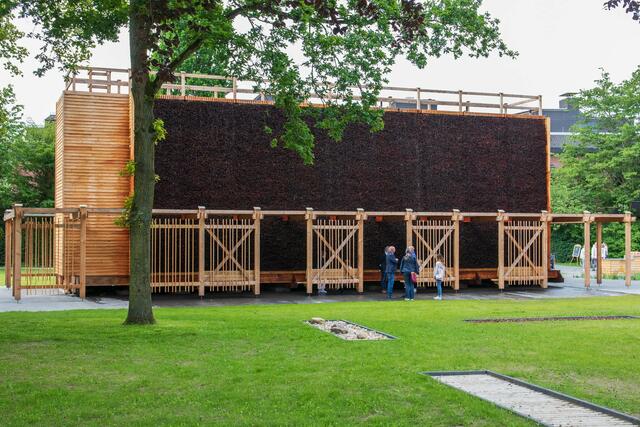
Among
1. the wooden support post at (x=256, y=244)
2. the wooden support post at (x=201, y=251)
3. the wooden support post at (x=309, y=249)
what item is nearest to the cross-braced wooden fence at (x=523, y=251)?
the wooden support post at (x=309, y=249)

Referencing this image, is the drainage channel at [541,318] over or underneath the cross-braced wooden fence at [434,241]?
underneath

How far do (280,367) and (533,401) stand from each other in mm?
3264

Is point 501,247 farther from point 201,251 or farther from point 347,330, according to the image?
point 347,330

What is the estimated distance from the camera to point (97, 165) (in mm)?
24922

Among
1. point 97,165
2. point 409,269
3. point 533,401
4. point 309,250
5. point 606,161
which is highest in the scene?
point 606,161

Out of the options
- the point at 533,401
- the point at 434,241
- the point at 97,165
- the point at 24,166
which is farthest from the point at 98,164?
the point at 24,166

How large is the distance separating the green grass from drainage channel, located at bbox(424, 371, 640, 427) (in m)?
0.26

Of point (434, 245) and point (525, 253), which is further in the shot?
point (525, 253)

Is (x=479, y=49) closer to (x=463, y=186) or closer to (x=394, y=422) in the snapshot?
(x=463, y=186)

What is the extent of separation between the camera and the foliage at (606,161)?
47.1m

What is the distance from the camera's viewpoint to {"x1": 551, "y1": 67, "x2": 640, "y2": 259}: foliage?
155 feet

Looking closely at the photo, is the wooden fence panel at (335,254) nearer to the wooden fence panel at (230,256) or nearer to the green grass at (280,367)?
the wooden fence panel at (230,256)

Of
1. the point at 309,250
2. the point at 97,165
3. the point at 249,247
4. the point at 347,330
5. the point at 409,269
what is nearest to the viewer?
the point at 347,330

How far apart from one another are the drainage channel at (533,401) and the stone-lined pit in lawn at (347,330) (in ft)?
11.7
